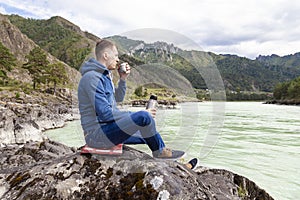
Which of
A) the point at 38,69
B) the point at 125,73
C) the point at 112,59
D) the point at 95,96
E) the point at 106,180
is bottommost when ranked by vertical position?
the point at 106,180

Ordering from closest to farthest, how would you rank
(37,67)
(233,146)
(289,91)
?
1. (233,146)
2. (37,67)
3. (289,91)

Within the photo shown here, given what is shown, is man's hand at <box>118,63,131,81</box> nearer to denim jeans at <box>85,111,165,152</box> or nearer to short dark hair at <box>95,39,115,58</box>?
short dark hair at <box>95,39,115,58</box>

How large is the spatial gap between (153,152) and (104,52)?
155 cm

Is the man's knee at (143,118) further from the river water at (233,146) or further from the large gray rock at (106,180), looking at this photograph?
the river water at (233,146)

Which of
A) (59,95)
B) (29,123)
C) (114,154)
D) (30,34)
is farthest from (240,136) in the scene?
(30,34)

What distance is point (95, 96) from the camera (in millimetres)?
3371

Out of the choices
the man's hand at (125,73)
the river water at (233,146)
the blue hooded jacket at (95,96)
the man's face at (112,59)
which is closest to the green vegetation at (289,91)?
the river water at (233,146)

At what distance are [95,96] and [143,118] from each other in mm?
653

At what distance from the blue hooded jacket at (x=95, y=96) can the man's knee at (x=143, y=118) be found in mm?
199

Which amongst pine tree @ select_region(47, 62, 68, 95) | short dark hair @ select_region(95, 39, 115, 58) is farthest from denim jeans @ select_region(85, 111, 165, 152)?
pine tree @ select_region(47, 62, 68, 95)

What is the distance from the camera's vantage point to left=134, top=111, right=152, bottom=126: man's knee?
3.43 meters

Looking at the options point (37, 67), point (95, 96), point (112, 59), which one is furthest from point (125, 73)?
point (37, 67)

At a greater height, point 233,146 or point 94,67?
point 94,67

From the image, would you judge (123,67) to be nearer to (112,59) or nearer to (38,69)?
(112,59)
